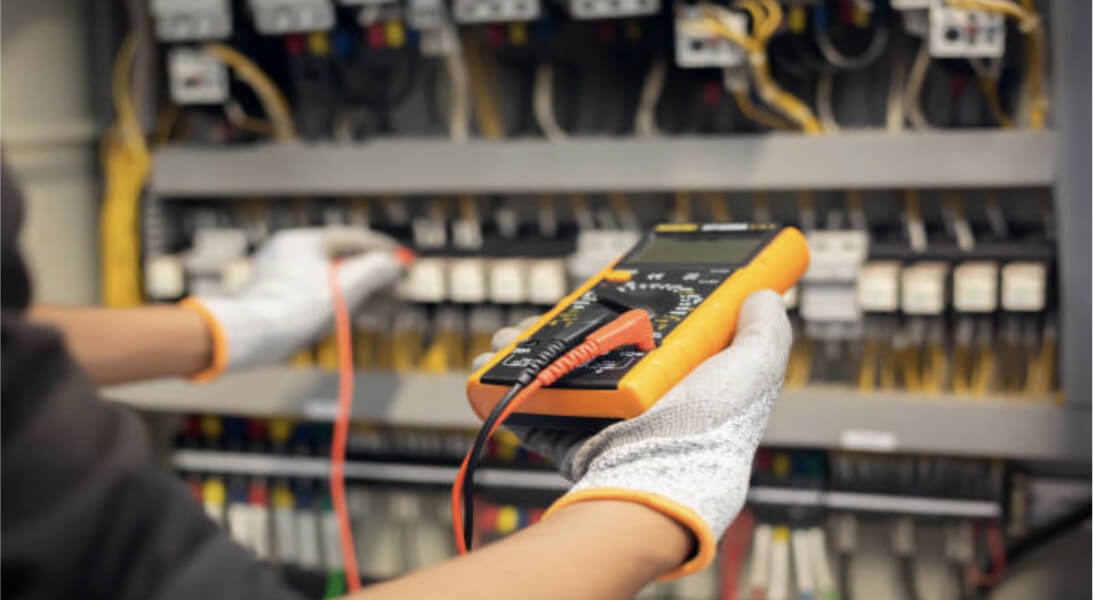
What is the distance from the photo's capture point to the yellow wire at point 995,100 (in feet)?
4.47

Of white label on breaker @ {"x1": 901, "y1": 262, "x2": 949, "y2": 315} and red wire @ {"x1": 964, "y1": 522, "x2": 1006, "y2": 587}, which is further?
red wire @ {"x1": 964, "y1": 522, "x2": 1006, "y2": 587}

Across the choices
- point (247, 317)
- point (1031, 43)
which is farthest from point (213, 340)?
point (1031, 43)

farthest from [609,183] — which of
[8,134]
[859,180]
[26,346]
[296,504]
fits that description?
[26,346]

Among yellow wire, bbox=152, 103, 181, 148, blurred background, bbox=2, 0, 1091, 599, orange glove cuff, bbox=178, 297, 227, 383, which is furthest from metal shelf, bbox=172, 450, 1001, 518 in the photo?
yellow wire, bbox=152, 103, 181, 148

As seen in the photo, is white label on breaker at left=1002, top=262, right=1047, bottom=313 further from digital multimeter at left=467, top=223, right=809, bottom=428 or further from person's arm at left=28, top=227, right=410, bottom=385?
person's arm at left=28, top=227, right=410, bottom=385

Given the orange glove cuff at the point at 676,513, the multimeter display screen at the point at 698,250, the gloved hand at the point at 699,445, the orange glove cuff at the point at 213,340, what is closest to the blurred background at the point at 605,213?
the orange glove cuff at the point at 213,340

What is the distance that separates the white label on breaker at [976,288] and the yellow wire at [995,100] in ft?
Answer: 0.75

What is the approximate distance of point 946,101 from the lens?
148 cm

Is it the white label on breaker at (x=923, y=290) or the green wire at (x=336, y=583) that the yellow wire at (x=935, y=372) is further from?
the green wire at (x=336, y=583)

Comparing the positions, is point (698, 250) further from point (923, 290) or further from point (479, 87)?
point (479, 87)

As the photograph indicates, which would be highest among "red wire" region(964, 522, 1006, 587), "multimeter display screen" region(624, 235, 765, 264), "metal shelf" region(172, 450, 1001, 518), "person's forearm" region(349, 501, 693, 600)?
"multimeter display screen" region(624, 235, 765, 264)

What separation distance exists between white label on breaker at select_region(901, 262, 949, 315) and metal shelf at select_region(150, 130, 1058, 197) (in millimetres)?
115

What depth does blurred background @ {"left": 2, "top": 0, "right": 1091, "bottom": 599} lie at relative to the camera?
4.24 ft

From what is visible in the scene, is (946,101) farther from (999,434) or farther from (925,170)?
(999,434)
